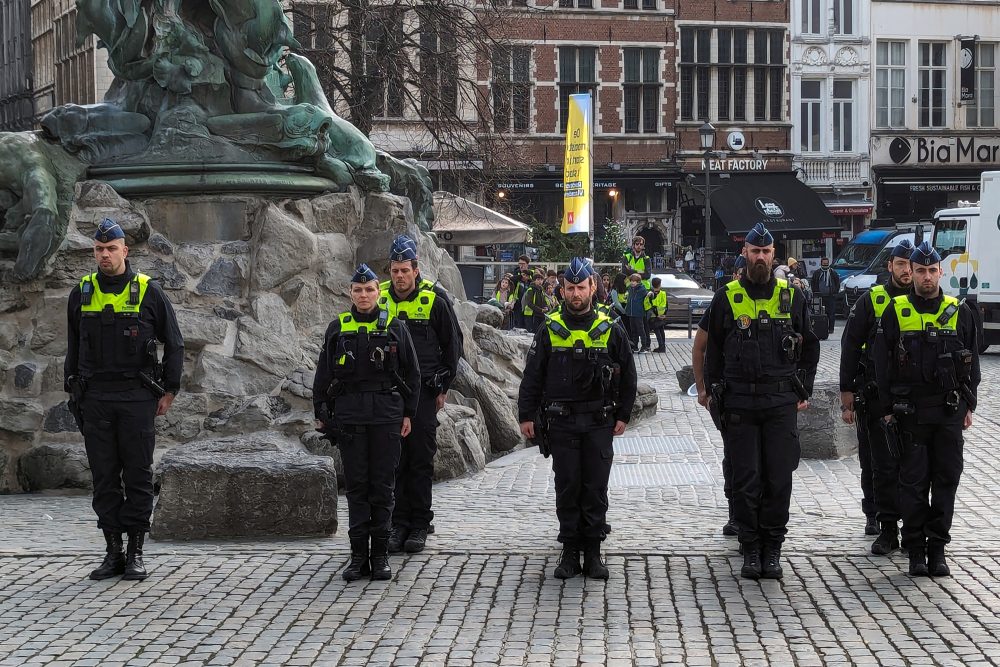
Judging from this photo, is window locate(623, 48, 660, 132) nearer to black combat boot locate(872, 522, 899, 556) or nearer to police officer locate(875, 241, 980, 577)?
black combat boot locate(872, 522, 899, 556)

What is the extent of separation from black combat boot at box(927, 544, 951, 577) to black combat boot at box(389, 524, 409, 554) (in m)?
2.86

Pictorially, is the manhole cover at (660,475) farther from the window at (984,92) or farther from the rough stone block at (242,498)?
the window at (984,92)

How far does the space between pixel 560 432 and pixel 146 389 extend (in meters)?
2.20

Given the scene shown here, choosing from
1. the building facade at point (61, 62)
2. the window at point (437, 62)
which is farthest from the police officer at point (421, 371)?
the building facade at point (61, 62)

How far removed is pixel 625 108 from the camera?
50.4m

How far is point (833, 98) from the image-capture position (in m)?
52.2

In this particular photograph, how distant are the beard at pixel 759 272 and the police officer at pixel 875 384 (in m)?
0.76

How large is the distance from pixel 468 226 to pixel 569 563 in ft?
59.0

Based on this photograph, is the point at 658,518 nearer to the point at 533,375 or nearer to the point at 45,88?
the point at 533,375

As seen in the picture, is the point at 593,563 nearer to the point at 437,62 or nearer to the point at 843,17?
the point at 437,62

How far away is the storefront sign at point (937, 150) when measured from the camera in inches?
2066

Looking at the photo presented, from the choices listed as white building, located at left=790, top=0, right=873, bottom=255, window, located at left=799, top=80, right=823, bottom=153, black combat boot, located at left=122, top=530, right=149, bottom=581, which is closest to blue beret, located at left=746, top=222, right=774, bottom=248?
black combat boot, located at left=122, top=530, right=149, bottom=581

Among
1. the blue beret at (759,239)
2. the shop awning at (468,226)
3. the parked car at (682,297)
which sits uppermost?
the shop awning at (468,226)

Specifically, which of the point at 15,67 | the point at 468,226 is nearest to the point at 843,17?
the point at 468,226
